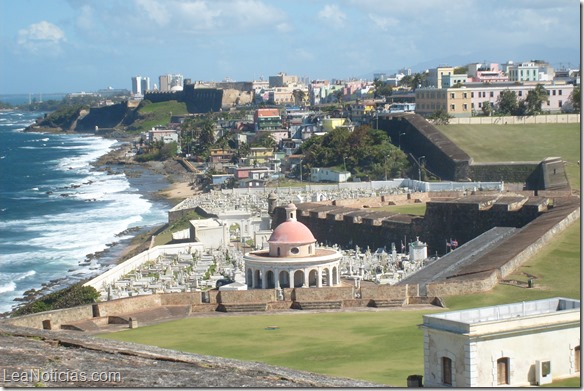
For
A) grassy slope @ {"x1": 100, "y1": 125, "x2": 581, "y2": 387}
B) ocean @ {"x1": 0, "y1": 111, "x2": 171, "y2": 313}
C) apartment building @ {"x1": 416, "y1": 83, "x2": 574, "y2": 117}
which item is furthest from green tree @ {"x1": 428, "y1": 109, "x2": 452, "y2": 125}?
grassy slope @ {"x1": 100, "y1": 125, "x2": 581, "y2": 387}

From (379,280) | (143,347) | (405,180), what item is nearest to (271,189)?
(405,180)

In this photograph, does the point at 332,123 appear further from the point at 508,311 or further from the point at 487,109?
the point at 508,311

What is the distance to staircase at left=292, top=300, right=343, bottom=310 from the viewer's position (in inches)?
1526

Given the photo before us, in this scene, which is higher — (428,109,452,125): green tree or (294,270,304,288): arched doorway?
(428,109,452,125): green tree

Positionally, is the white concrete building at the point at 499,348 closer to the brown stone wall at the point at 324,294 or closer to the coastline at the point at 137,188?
the brown stone wall at the point at 324,294

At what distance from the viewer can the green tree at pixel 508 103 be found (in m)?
110

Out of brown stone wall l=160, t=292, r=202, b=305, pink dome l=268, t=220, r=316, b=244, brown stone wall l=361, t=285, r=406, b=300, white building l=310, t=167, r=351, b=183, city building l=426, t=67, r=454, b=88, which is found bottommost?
white building l=310, t=167, r=351, b=183

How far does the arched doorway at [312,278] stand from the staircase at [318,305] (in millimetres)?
4521

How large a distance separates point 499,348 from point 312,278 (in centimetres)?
2055

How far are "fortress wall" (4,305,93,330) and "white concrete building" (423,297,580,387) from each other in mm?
13738

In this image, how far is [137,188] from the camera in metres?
114

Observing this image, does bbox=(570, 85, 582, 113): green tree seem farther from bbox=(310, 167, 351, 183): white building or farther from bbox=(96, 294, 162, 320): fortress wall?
bbox=(96, 294, 162, 320): fortress wall

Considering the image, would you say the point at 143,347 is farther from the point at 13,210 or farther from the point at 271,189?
the point at 13,210

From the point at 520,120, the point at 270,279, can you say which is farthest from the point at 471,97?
the point at 270,279
